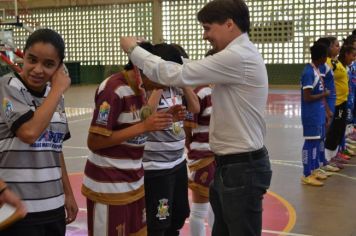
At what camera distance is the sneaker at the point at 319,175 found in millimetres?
5738

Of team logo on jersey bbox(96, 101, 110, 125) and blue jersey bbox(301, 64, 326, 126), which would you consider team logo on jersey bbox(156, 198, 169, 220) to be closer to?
team logo on jersey bbox(96, 101, 110, 125)

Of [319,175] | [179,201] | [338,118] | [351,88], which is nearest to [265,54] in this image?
[351,88]

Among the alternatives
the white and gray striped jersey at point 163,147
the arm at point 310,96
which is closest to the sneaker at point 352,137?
the arm at point 310,96

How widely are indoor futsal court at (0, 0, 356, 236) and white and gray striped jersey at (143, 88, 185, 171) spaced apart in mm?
1330

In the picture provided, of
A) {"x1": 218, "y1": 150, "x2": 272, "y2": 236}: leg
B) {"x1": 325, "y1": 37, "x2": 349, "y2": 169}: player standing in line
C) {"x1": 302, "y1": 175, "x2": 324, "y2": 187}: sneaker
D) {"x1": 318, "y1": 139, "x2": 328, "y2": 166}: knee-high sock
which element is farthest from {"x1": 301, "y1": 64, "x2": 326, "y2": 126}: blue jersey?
{"x1": 218, "y1": 150, "x2": 272, "y2": 236}: leg

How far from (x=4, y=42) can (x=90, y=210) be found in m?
15.7

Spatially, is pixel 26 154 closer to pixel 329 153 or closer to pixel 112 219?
pixel 112 219

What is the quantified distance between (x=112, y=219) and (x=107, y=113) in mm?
518

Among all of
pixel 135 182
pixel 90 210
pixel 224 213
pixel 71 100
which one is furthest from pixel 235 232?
pixel 71 100

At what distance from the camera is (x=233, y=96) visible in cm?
221

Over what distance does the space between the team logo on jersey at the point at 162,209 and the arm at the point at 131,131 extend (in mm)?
648

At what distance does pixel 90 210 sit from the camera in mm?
2371

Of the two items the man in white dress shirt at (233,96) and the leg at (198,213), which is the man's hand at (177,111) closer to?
Result: the man in white dress shirt at (233,96)

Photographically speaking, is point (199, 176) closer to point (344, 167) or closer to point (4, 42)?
point (344, 167)
